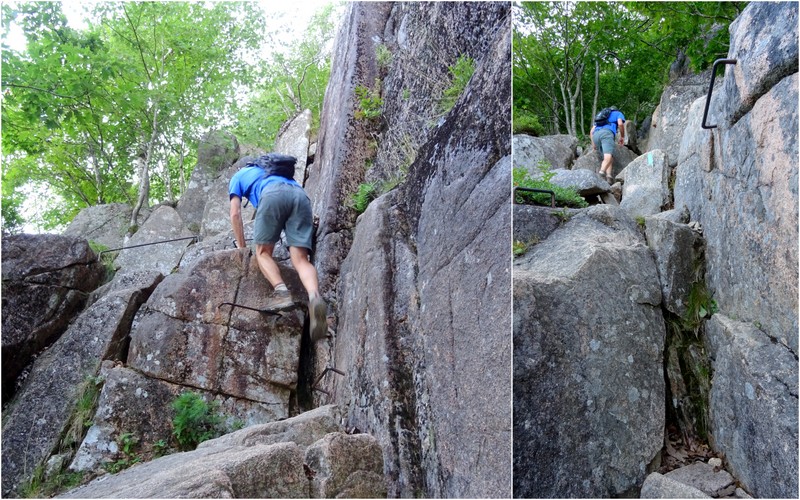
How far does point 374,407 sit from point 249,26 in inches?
106

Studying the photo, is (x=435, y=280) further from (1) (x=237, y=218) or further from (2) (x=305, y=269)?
(1) (x=237, y=218)

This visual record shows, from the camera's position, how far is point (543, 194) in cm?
407

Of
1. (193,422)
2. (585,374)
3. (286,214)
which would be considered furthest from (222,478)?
(286,214)

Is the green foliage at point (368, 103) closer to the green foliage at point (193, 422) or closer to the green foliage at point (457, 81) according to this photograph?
the green foliage at point (457, 81)

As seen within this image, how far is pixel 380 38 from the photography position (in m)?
4.86

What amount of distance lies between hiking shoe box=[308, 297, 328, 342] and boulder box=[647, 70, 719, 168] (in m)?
3.20

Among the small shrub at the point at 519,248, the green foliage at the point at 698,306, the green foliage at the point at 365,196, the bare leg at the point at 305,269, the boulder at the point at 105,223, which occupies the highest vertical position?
the green foliage at the point at 365,196

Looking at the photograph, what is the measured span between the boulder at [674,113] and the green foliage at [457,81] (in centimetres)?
176

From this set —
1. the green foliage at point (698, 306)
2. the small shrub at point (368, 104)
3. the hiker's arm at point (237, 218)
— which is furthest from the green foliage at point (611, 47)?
the hiker's arm at point (237, 218)

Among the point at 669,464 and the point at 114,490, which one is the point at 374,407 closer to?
the point at 114,490

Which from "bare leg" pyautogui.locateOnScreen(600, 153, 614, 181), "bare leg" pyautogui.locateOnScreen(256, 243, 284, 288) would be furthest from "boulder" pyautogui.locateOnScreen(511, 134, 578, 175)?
"bare leg" pyautogui.locateOnScreen(256, 243, 284, 288)

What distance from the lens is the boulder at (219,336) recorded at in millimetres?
3201

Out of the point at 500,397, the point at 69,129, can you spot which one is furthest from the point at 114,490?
the point at 69,129

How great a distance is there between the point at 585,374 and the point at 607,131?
7.94 feet
